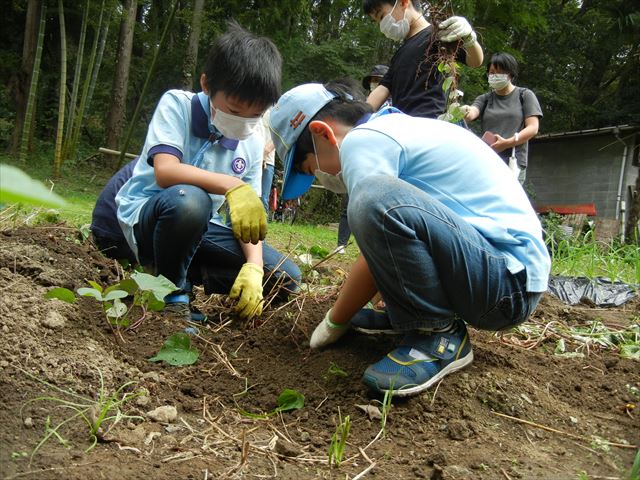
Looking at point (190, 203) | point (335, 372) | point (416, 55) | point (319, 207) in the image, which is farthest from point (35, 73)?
point (335, 372)

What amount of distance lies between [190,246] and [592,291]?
7.18 ft

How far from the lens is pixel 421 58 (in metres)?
2.83

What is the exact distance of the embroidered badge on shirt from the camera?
225cm

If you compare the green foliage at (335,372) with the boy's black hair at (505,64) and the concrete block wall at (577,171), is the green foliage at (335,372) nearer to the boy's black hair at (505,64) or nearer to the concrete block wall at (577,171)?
the boy's black hair at (505,64)

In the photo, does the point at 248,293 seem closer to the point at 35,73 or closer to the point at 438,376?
the point at 438,376

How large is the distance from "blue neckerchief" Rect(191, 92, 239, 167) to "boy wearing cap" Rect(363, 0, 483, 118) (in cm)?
112

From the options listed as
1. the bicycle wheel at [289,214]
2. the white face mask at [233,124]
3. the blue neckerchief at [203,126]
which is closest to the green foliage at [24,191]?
the white face mask at [233,124]

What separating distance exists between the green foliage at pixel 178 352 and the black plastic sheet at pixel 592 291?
2135mm

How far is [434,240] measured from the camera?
4.59 ft

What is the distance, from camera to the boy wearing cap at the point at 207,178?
1.85 meters

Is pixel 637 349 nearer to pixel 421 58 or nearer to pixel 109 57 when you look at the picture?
pixel 421 58

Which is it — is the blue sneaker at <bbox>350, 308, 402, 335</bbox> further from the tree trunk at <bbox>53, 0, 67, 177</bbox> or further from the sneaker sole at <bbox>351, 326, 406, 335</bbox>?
the tree trunk at <bbox>53, 0, 67, 177</bbox>

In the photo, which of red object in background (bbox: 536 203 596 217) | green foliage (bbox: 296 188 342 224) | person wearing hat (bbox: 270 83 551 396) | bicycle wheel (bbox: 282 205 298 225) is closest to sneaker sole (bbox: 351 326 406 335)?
person wearing hat (bbox: 270 83 551 396)

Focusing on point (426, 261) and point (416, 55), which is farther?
point (416, 55)
